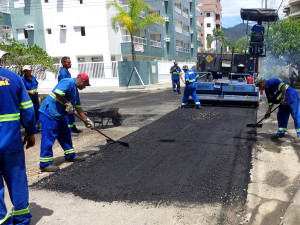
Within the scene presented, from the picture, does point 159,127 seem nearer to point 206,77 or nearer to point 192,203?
point 192,203

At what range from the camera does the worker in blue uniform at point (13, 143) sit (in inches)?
111

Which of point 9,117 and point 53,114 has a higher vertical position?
point 9,117

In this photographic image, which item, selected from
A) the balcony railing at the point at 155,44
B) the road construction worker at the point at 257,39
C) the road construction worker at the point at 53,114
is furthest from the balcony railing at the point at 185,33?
the road construction worker at the point at 53,114

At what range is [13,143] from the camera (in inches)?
113

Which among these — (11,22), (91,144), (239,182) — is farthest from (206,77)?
(11,22)

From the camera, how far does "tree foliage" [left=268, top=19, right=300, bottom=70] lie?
22109mm

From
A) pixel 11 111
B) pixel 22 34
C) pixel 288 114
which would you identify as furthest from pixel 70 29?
pixel 11 111

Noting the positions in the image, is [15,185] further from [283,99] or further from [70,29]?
[70,29]

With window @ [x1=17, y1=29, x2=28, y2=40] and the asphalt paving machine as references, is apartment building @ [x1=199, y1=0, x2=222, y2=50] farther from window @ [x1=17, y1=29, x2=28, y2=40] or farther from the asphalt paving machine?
the asphalt paving machine

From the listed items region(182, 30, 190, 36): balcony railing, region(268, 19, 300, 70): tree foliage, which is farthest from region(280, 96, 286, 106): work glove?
region(182, 30, 190, 36): balcony railing

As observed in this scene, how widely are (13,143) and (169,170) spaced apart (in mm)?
2529

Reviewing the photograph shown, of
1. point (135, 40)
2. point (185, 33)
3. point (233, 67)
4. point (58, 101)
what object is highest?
point (185, 33)

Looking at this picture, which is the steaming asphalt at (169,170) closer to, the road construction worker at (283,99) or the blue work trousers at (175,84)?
Result: the road construction worker at (283,99)

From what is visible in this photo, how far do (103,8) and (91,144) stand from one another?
23.2 meters
